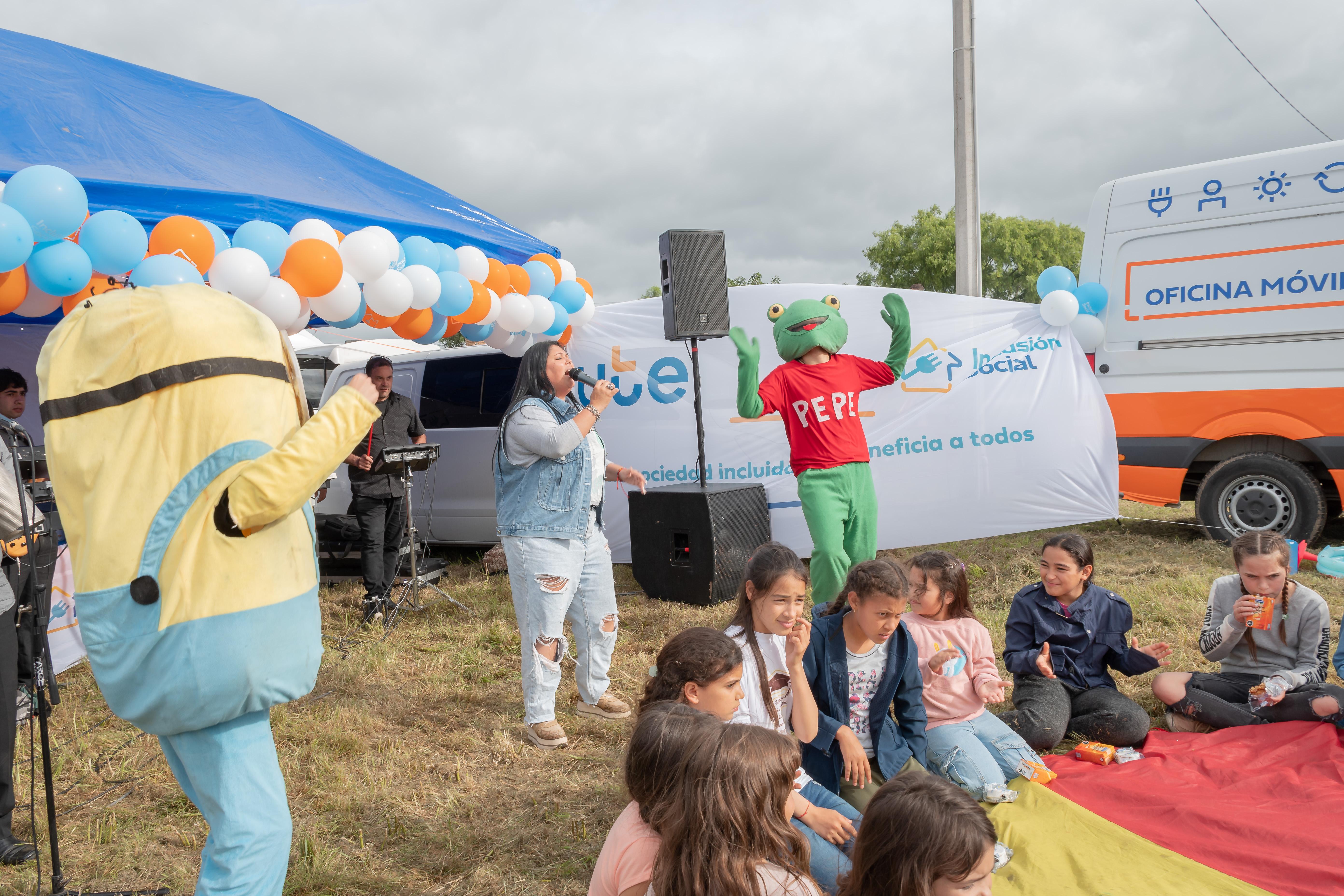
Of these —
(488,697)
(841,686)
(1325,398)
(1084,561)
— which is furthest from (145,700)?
(1325,398)

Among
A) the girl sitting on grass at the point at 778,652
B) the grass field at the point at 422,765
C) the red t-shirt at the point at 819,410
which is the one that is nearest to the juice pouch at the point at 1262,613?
the grass field at the point at 422,765

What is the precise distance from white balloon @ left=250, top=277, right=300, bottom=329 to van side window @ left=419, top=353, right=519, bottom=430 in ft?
9.12

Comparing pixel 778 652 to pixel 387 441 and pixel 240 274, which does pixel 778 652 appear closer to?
pixel 240 274

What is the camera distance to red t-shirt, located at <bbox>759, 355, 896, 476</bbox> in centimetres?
427

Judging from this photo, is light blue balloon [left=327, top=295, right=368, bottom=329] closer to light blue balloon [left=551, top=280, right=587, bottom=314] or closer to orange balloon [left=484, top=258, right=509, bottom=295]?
orange balloon [left=484, top=258, right=509, bottom=295]

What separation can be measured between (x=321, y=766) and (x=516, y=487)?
51.9 inches

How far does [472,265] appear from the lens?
511cm

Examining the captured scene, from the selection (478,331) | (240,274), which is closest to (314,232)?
(240,274)

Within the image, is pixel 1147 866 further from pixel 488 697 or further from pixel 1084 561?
pixel 488 697

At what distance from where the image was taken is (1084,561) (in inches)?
132

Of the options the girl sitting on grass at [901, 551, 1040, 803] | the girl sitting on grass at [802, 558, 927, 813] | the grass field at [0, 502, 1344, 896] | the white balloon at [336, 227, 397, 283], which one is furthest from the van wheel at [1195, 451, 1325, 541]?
the white balloon at [336, 227, 397, 283]

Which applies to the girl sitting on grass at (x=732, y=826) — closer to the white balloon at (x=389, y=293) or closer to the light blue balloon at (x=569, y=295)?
the white balloon at (x=389, y=293)

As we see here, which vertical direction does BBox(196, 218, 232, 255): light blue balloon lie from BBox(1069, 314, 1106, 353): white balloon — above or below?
above

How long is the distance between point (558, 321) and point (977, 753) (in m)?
3.96
